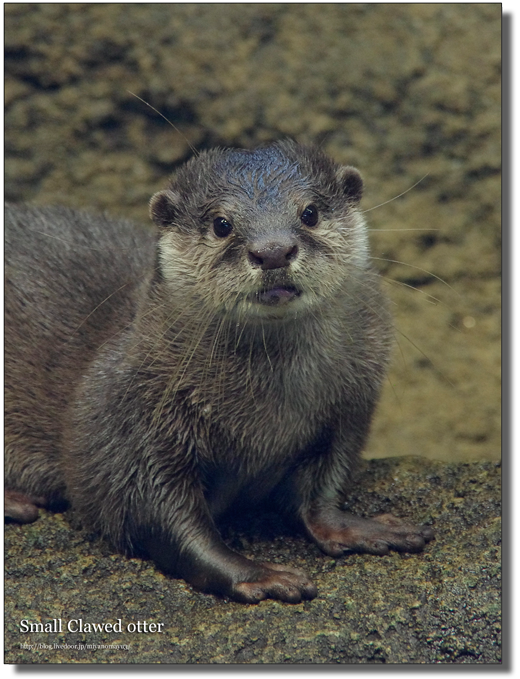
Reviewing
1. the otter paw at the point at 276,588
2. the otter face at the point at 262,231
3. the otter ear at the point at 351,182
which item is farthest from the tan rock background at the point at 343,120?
the otter paw at the point at 276,588

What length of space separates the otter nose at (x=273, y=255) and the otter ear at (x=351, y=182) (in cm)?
67

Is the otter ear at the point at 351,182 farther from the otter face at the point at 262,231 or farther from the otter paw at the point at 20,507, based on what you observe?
the otter paw at the point at 20,507

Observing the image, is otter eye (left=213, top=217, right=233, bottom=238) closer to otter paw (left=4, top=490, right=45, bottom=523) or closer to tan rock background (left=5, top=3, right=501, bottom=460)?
otter paw (left=4, top=490, right=45, bottom=523)

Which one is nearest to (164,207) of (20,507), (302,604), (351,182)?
(351,182)

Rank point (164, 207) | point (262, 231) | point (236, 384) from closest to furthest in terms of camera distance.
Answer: point (262, 231) → point (236, 384) → point (164, 207)

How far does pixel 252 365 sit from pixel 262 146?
2.82ft

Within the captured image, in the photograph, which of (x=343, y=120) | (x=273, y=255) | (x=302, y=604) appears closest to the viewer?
(x=273, y=255)

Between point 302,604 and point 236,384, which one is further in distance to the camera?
point 236,384

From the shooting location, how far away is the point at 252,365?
349 cm

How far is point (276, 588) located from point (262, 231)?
1.23m

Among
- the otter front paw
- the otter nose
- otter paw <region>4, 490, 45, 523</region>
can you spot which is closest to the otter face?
the otter nose

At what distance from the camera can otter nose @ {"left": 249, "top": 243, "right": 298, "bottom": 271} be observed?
302 cm

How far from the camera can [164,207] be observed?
142 inches

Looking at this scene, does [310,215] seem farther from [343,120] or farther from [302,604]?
[343,120]
